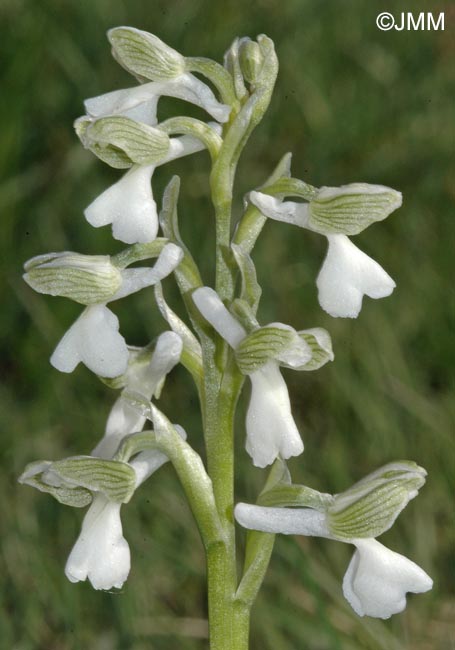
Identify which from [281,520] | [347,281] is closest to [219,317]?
[347,281]

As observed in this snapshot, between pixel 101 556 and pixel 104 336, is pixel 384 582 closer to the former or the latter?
pixel 101 556

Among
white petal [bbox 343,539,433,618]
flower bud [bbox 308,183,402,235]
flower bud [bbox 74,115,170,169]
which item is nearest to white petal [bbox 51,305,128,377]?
flower bud [bbox 74,115,170,169]

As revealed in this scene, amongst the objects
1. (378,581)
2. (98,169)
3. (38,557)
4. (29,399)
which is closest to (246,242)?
(378,581)

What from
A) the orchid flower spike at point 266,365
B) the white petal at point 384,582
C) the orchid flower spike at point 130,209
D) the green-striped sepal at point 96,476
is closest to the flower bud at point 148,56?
the orchid flower spike at point 130,209

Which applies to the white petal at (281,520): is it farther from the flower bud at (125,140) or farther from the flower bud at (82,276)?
the flower bud at (125,140)

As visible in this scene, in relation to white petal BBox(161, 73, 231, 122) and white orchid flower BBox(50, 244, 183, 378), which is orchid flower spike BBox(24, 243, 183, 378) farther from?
white petal BBox(161, 73, 231, 122)

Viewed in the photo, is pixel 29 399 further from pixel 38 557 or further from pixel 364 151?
→ pixel 364 151
